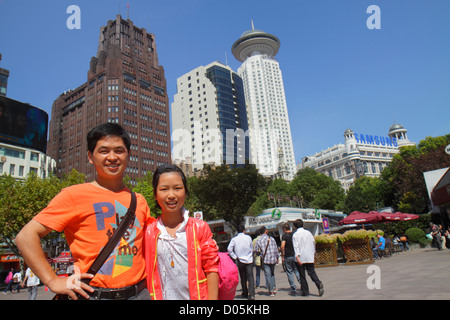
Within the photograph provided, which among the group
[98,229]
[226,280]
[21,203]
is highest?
[21,203]

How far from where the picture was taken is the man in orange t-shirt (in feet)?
5.97

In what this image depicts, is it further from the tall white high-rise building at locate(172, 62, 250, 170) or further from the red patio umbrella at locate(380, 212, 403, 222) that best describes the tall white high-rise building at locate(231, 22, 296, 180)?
the red patio umbrella at locate(380, 212, 403, 222)

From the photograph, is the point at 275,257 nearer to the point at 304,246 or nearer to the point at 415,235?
the point at 304,246

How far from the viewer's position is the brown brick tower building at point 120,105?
257 feet

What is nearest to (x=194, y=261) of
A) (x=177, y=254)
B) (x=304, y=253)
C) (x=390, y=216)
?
(x=177, y=254)

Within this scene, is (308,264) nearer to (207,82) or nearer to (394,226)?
(394,226)

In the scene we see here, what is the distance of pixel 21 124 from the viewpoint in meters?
44.8

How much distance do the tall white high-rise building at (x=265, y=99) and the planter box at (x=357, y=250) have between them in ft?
415

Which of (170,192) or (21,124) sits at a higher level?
(21,124)

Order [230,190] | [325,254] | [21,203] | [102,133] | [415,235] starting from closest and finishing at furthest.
→ 1. [102,133]
2. [325,254]
3. [415,235]
4. [21,203]
5. [230,190]

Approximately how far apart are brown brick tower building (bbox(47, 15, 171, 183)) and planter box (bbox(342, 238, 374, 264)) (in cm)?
6645

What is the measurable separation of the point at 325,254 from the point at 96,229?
13861 mm

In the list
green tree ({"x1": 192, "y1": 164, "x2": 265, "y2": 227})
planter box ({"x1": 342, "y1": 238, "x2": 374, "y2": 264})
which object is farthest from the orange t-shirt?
green tree ({"x1": 192, "y1": 164, "x2": 265, "y2": 227})

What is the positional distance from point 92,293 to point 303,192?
2117 inches
